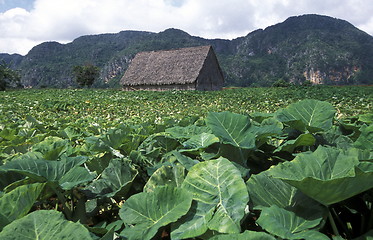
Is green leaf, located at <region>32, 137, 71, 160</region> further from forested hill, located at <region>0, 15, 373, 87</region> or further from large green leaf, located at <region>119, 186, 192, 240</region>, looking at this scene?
forested hill, located at <region>0, 15, 373, 87</region>

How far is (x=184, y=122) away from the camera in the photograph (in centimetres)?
208

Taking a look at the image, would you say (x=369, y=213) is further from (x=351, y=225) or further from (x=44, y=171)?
(x=44, y=171)

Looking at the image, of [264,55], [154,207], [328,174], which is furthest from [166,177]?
[264,55]

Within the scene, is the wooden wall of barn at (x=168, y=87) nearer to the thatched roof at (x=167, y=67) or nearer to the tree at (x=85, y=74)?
the thatched roof at (x=167, y=67)

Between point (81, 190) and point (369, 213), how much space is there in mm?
936

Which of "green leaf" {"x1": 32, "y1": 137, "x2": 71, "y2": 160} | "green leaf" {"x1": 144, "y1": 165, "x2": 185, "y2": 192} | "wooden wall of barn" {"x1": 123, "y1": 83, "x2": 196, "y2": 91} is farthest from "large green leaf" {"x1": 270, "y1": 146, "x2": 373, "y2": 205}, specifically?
"wooden wall of barn" {"x1": 123, "y1": 83, "x2": 196, "y2": 91}

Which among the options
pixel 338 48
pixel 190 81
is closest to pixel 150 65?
pixel 190 81

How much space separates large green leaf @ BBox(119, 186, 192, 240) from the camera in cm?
75

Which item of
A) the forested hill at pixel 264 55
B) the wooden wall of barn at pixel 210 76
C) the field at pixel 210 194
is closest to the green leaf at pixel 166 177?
the field at pixel 210 194

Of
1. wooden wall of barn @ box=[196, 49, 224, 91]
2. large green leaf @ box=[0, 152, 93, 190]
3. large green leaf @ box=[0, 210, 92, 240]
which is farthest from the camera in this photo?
wooden wall of barn @ box=[196, 49, 224, 91]

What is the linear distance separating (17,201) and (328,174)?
825 millimetres

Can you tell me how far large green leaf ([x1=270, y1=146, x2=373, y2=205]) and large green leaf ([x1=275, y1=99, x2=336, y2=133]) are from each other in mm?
395

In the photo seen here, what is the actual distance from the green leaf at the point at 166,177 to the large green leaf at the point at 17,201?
329 mm

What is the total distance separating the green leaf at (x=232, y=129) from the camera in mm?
1046
